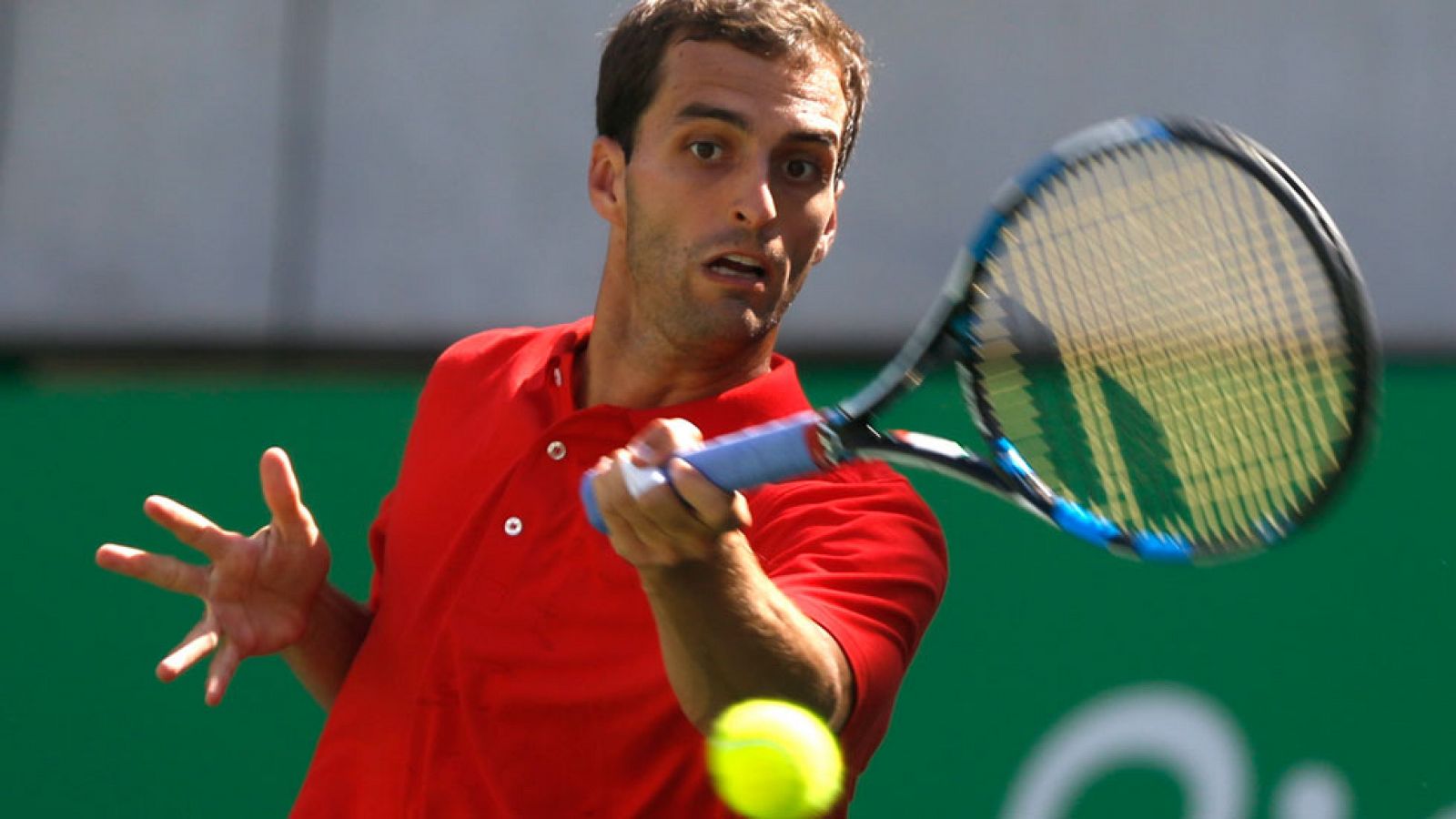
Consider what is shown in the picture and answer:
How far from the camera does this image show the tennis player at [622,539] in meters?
2.37

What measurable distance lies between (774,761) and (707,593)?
229 millimetres

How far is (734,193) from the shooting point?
8.61 ft

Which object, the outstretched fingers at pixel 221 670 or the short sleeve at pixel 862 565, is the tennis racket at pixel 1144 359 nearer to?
the short sleeve at pixel 862 565

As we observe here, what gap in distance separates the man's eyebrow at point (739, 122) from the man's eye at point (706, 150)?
0.04m

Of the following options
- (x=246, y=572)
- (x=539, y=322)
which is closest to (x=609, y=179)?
(x=246, y=572)

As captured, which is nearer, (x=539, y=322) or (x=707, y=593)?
(x=707, y=593)

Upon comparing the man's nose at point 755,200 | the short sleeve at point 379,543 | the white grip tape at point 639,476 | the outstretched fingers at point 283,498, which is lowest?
the short sleeve at point 379,543

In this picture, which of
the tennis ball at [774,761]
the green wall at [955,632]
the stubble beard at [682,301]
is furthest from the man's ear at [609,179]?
the green wall at [955,632]

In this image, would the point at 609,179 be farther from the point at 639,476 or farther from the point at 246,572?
the point at 639,476

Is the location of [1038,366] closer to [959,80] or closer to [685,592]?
[685,592]

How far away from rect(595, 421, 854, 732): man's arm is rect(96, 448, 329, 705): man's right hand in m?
0.74

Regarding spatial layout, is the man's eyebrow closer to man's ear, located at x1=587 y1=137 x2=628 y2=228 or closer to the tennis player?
the tennis player

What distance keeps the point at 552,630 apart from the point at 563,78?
3.31 meters

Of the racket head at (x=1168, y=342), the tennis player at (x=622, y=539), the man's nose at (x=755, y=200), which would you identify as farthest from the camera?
the man's nose at (x=755, y=200)
